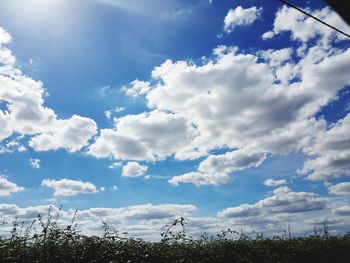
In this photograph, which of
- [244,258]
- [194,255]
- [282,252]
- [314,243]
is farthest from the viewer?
[314,243]

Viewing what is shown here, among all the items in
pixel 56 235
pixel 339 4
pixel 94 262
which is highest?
pixel 339 4

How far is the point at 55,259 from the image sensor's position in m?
8.02

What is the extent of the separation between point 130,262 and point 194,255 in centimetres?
210

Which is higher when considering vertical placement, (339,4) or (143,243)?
(339,4)

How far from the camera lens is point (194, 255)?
10203 millimetres

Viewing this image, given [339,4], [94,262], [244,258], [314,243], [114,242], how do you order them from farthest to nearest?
[314,243]
[244,258]
[114,242]
[94,262]
[339,4]

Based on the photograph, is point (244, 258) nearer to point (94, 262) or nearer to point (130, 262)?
point (130, 262)

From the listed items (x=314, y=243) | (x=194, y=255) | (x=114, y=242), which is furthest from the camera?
(x=314, y=243)

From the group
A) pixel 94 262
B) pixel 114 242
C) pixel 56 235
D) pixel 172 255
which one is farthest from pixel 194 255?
pixel 56 235

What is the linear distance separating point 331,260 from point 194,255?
888 cm

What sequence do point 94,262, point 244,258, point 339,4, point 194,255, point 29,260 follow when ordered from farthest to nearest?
point 244,258, point 194,255, point 94,262, point 29,260, point 339,4

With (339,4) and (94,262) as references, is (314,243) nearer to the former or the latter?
(94,262)

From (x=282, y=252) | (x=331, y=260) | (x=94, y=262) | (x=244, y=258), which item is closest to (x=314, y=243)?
(x=331, y=260)

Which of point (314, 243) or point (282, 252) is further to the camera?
point (314, 243)
